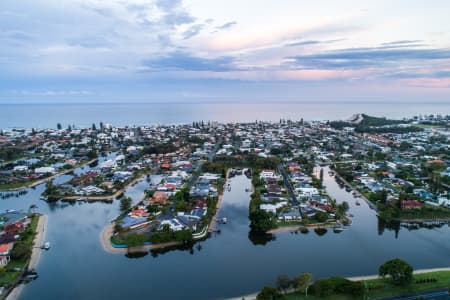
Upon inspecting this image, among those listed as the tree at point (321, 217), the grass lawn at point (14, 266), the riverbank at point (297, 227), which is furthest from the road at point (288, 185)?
the grass lawn at point (14, 266)

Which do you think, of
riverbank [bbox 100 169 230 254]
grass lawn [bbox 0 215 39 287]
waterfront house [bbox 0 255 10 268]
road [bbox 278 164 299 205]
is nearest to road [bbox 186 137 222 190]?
riverbank [bbox 100 169 230 254]

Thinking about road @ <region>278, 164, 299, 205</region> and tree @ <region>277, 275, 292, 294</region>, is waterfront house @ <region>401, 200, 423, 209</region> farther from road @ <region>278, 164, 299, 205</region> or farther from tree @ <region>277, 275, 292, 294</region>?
tree @ <region>277, 275, 292, 294</region>

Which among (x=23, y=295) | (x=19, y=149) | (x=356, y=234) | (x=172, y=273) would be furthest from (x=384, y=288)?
(x=19, y=149)

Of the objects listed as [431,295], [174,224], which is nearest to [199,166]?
[174,224]

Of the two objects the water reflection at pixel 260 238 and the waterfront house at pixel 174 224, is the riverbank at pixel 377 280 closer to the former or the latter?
the water reflection at pixel 260 238

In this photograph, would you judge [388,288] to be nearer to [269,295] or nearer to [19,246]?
[269,295]

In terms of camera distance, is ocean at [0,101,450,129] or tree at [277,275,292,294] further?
ocean at [0,101,450,129]
